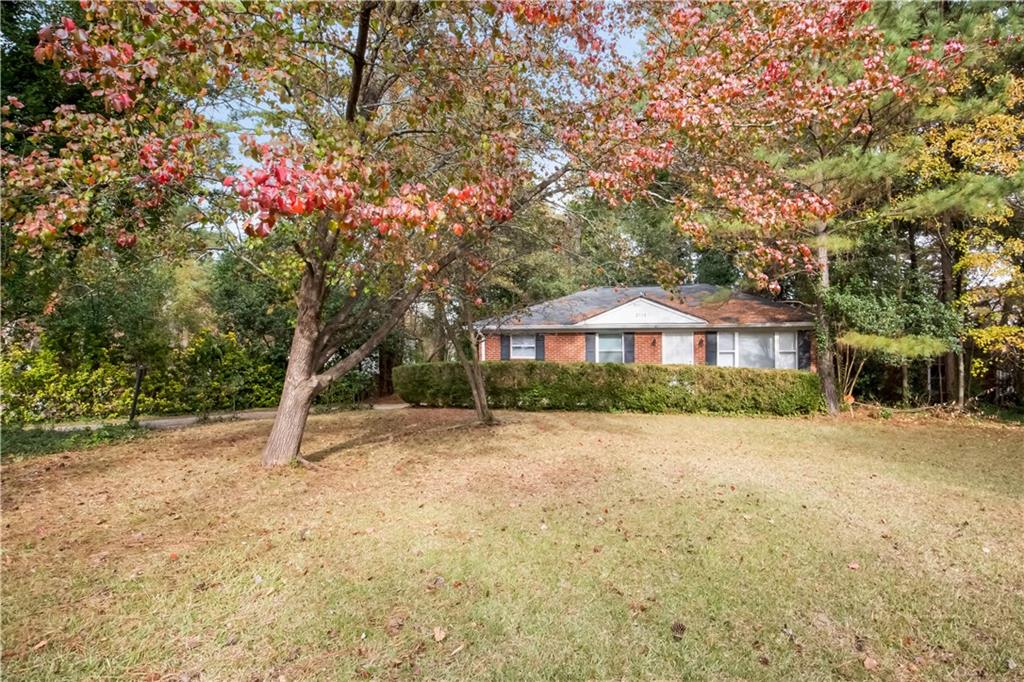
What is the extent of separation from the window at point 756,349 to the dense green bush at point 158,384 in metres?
12.2

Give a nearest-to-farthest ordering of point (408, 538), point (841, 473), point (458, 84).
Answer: point (408, 538) < point (458, 84) < point (841, 473)

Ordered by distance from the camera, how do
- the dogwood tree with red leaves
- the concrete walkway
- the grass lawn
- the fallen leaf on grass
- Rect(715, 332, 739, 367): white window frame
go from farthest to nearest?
Rect(715, 332, 739, 367): white window frame, the concrete walkway, the dogwood tree with red leaves, the fallen leaf on grass, the grass lawn

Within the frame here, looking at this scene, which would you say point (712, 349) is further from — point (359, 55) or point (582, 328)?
point (359, 55)

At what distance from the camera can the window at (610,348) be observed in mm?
17422

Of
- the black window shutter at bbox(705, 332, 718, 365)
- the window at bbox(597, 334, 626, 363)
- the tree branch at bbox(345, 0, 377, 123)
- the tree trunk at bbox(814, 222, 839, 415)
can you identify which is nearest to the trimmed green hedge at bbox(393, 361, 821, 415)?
the tree trunk at bbox(814, 222, 839, 415)

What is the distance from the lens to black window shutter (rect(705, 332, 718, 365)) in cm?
1656

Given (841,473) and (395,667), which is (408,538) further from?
(841,473)

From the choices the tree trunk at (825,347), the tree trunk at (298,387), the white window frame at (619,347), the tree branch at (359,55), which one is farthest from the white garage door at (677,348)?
the tree branch at (359,55)

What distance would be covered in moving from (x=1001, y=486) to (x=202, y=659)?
842 centimetres

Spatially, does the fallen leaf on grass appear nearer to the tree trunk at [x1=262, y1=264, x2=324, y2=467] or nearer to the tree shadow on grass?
the tree trunk at [x1=262, y1=264, x2=324, y2=467]

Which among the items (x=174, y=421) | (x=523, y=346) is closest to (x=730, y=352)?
(x=523, y=346)

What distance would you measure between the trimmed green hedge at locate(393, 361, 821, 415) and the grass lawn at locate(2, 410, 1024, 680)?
593 centimetres

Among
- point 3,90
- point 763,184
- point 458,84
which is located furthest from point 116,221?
point 763,184

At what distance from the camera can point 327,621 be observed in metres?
3.07
